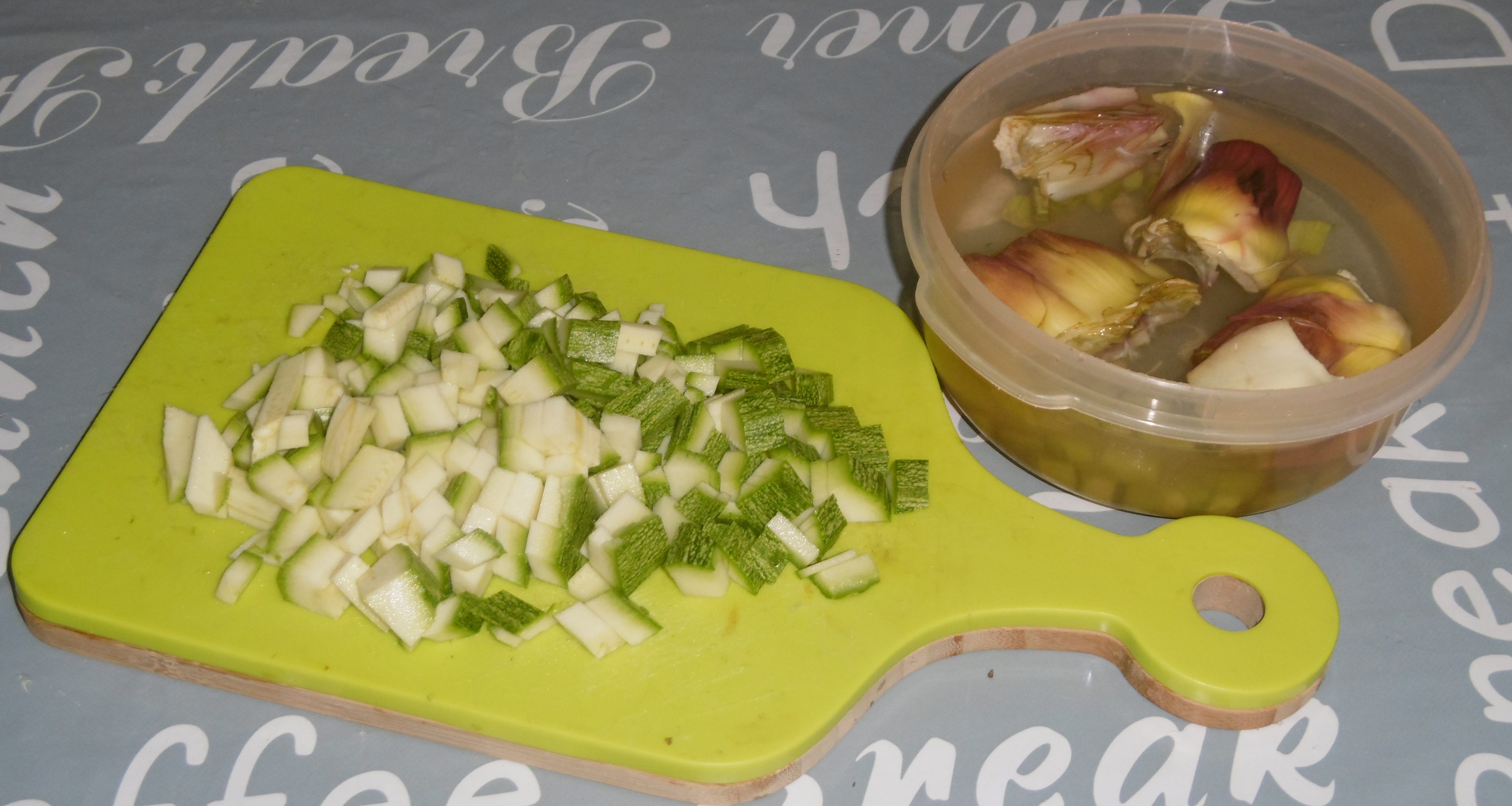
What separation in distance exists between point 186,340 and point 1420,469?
2512mm

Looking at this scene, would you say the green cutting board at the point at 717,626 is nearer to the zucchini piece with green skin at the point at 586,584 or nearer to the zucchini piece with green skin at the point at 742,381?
the zucchini piece with green skin at the point at 586,584

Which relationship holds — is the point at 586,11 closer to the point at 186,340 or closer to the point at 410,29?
the point at 410,29

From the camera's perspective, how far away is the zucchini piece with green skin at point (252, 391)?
2279 millimetres

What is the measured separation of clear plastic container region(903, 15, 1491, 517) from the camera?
1970 millimetres

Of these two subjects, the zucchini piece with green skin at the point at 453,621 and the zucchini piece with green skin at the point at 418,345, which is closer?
the zucchini piece with green skin at the point at 453,621

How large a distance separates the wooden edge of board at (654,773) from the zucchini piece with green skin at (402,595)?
0.15m

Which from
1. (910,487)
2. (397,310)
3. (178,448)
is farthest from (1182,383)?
(178,448)

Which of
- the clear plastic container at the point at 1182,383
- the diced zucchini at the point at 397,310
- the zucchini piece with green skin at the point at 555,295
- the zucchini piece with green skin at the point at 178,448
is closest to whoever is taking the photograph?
the clear plastic container at the point at 1182,383

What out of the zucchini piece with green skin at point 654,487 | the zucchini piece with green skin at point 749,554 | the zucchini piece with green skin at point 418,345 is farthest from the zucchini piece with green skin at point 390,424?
the zucchini piece with green skin at point 749,554

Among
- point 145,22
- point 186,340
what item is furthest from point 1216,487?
point 145,22

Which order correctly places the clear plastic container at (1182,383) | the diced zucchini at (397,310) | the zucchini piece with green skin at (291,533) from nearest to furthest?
the clear plastic container at (1182,383), the zucchini piece with green skin at (291,533), the diced zucchini at (397,310)

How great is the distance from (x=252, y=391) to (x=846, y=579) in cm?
118

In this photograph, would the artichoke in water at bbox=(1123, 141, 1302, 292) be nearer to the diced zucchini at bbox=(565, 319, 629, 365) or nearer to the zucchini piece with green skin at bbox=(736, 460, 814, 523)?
the zucchini piece with green skin at bbox=(736, 460, 814, 523)

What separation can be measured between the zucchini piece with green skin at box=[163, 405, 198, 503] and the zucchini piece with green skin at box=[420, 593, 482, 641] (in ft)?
1.80
